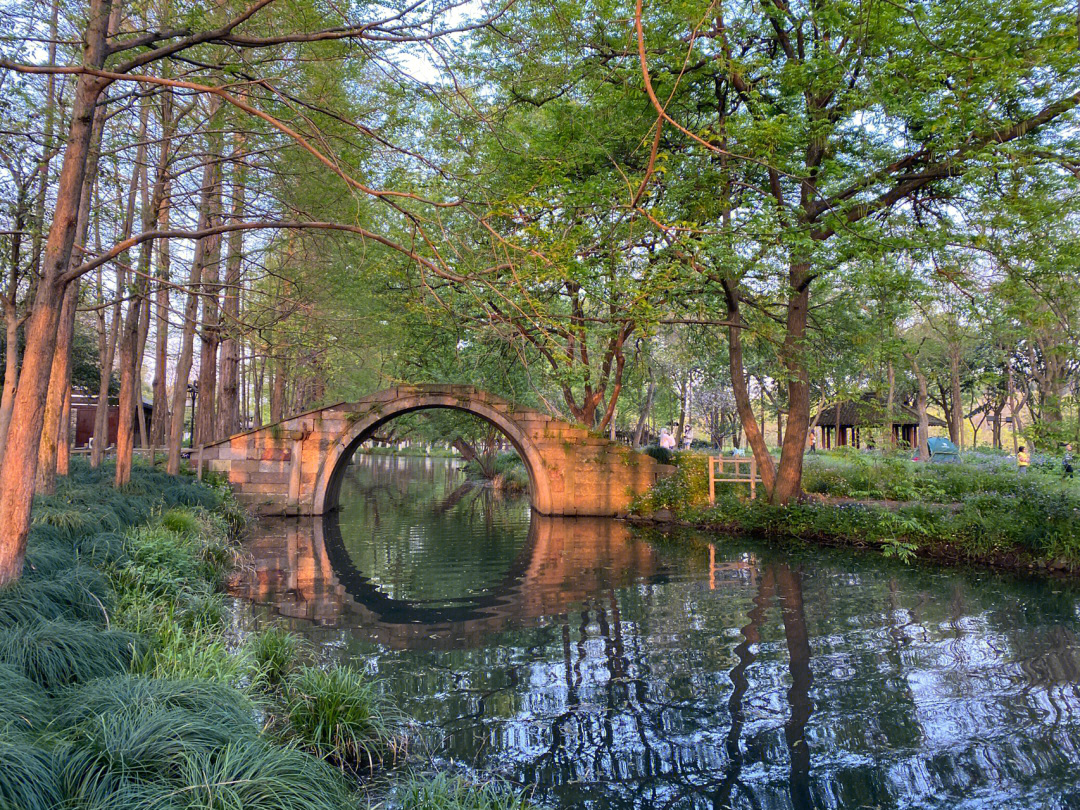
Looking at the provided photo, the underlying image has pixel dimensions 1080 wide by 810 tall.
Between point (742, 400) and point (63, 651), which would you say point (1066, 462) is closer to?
point (742, 400)

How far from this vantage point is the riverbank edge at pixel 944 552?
373 inches

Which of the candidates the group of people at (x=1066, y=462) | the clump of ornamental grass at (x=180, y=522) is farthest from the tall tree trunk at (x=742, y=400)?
the clump of ornamental grass at (x=180, y=522)

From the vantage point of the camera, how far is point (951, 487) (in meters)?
14.0

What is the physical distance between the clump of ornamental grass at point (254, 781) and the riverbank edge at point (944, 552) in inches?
352

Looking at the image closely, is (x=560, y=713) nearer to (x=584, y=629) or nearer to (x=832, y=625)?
(x=584, y=629)

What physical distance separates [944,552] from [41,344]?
1163 centimetres

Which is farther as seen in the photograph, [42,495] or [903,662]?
[42,495]

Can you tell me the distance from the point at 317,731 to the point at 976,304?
11.0 m

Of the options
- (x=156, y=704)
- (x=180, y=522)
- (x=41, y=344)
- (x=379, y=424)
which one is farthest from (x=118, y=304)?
(x=156, y=704)

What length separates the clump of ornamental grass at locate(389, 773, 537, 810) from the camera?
10.6 feet

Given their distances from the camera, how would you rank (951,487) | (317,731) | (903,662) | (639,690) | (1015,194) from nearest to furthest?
(317,731), (639,690), (903,662), (1015,194), (951,487)

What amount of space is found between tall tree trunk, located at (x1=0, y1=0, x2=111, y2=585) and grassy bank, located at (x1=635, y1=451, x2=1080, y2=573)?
9607mm

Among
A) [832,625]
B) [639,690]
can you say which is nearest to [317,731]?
[639,690]

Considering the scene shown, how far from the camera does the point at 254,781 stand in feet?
8.88
